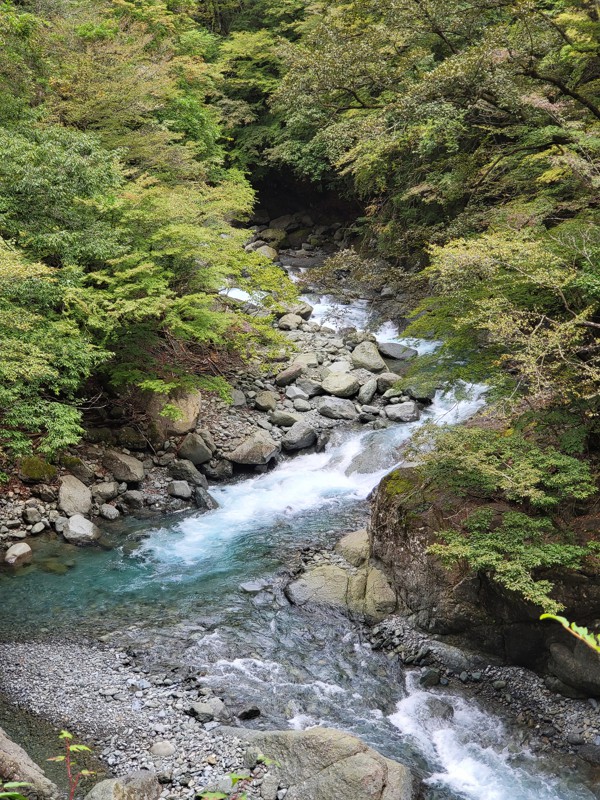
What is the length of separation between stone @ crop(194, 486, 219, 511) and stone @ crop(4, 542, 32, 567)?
329 cm

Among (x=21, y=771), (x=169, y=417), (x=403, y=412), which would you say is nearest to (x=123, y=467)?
(x=169, y=417)

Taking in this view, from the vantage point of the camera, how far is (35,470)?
11.3m

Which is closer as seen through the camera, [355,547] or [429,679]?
[429,679]

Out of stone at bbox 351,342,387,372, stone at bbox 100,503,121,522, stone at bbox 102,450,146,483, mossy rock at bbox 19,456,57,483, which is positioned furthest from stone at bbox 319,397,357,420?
mossy rock at bbox 19,456,57,483

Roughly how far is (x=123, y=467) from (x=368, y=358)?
8.03m

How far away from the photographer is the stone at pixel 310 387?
16.2 meters

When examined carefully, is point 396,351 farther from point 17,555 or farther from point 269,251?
point 17,555

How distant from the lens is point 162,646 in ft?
26.3

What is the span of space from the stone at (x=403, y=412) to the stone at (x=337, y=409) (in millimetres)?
887

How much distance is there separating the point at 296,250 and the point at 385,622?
20.0 metres

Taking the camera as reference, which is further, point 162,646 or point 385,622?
point 385,622

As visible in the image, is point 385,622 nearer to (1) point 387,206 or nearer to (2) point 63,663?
(2) point 63,663

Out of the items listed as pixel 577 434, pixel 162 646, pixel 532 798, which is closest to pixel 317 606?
pixel 162 646

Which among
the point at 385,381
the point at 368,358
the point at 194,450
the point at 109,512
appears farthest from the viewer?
the point at 368,358
